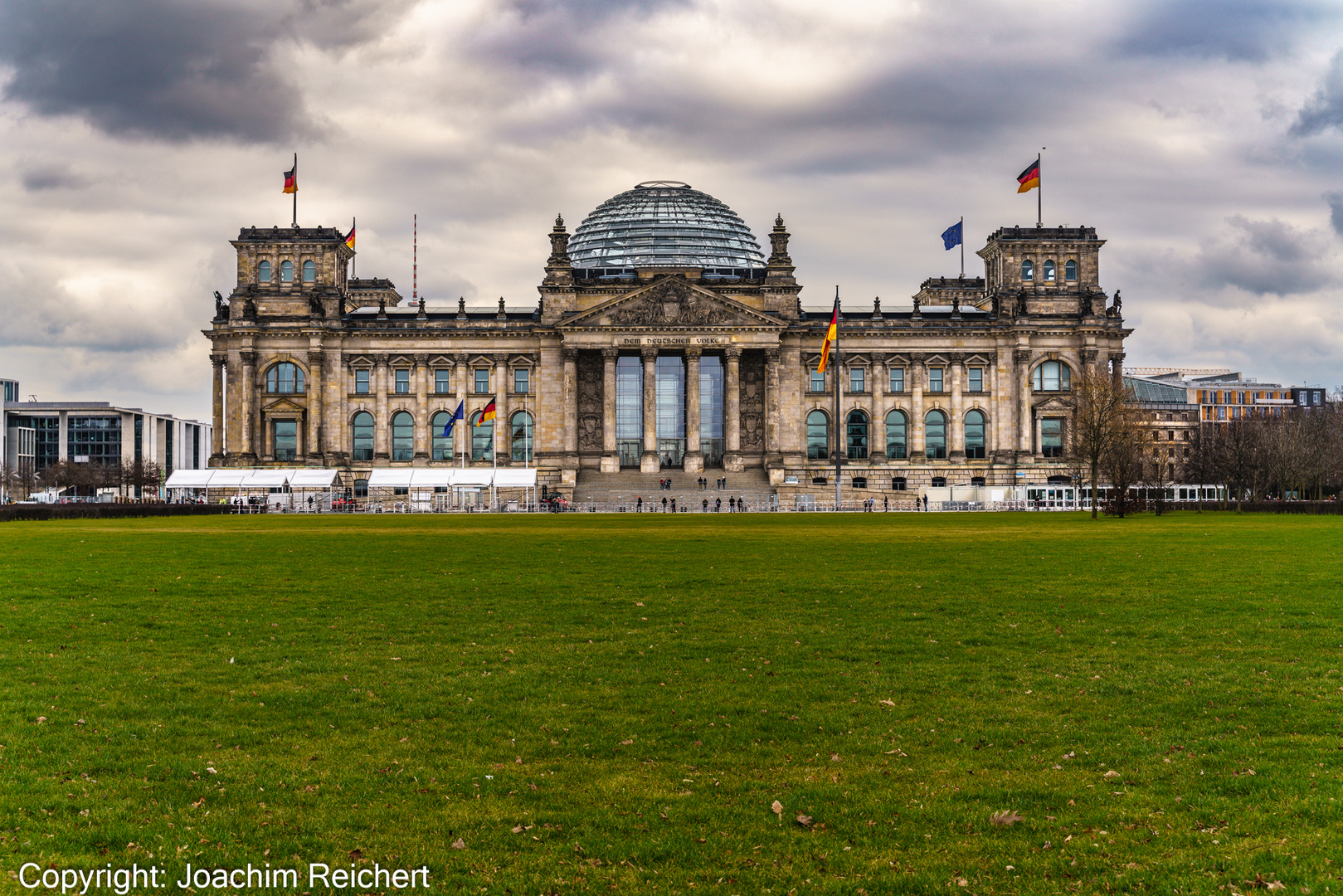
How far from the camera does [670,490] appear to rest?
356ft

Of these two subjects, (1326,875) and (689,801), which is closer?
(1326,875)

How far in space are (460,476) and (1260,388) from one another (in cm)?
14874

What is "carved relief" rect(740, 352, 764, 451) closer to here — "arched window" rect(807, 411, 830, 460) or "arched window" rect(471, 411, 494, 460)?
"arched window" rect(807, 411, 830, 460)

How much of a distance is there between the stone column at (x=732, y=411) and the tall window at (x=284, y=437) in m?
46.8

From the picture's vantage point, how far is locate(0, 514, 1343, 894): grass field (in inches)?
391

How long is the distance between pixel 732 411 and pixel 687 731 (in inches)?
4155

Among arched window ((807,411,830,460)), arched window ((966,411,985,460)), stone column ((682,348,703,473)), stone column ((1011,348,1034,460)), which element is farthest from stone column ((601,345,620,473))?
stone column ((1011,348,1034,460))

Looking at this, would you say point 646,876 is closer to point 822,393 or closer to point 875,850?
point 875,850

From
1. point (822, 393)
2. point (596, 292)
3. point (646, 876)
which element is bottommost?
point (646, 876)

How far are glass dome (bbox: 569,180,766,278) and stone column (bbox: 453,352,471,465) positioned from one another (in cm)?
1953

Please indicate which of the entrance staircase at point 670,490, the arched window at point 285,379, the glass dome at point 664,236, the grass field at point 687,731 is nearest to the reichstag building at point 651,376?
the arched window at point 285,379

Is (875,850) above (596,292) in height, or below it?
below

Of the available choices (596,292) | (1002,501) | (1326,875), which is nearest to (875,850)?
(1326,875)

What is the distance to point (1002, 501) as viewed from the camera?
102188 mm
